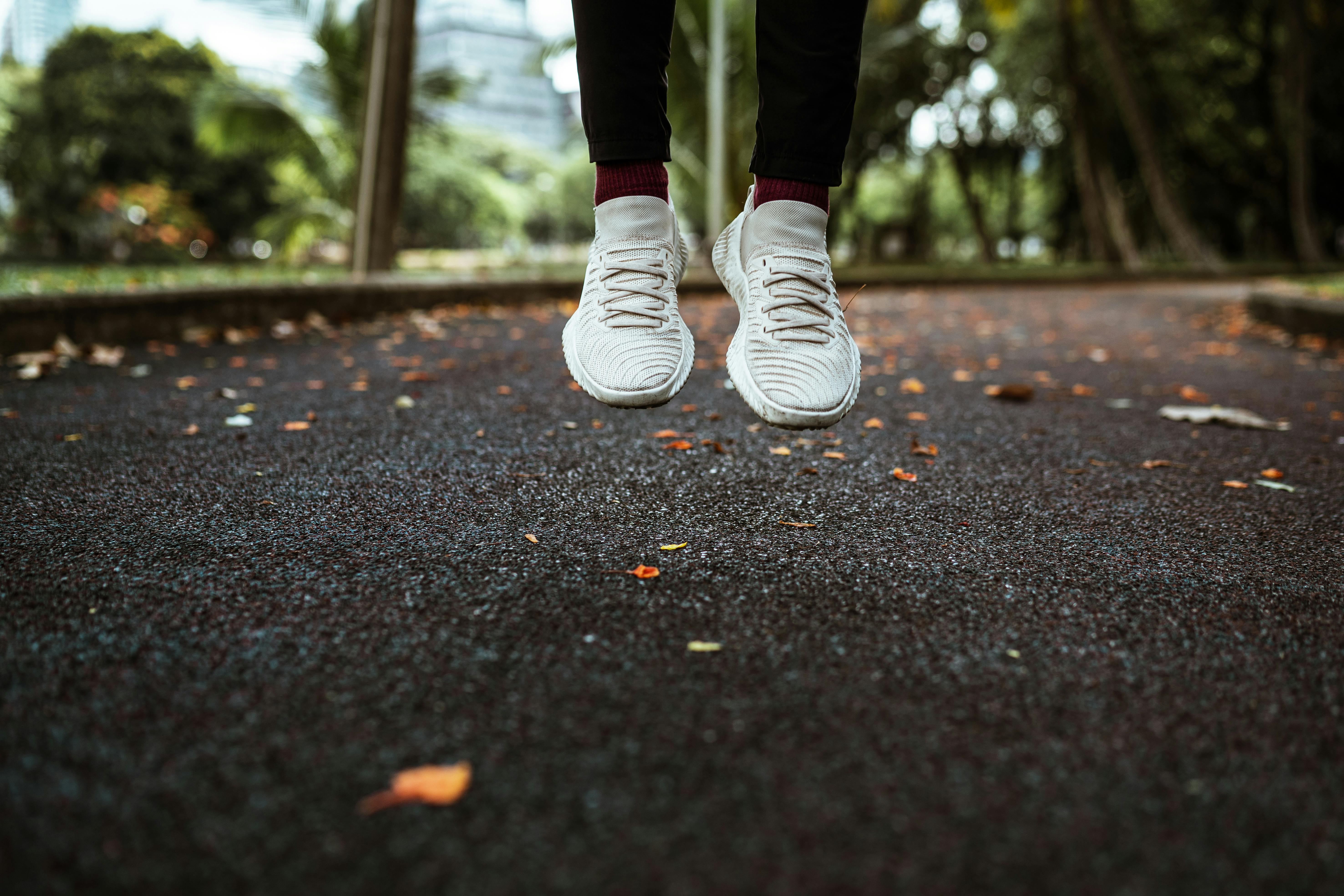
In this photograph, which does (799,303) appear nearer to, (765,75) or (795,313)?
(795,313)

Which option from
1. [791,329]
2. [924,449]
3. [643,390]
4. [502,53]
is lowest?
[924,449]

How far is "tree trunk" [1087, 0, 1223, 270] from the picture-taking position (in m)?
13.0

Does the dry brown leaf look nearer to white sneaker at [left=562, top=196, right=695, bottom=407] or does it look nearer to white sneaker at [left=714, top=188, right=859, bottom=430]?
white sneaker at [left=714, top=188, right=859, bottom=430]

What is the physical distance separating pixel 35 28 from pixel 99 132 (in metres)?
31.9

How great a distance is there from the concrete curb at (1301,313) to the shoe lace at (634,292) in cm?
478

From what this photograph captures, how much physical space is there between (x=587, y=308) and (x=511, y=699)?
84cm

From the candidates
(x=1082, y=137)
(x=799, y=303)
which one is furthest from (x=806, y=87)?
(x=1082, y=137)

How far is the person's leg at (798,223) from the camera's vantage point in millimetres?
1539

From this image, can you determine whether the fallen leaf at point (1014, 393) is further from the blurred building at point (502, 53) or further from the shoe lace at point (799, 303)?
the blurred building at point (502, 53)

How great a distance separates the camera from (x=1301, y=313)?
18.5 ft

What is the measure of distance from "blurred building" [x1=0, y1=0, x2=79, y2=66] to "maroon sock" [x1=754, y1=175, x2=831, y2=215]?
555 inches

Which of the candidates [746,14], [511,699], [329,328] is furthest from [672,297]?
[746,14]

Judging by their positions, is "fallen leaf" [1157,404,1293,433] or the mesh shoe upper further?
"fallen leaf" [1157,404,1293,433]

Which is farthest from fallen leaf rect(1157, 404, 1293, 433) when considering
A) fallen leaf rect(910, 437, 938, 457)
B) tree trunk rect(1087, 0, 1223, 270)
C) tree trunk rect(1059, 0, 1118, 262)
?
tree trunk rect(1059, 0, 1118, 262)
